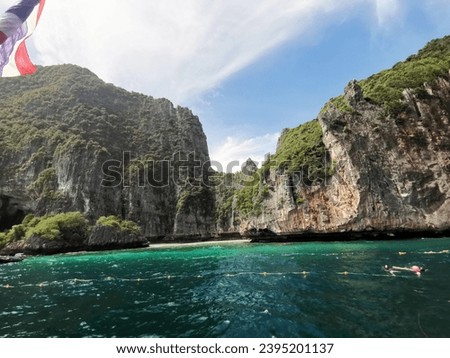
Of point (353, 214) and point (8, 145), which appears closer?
point (353, 214)

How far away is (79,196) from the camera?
103875 millimetres

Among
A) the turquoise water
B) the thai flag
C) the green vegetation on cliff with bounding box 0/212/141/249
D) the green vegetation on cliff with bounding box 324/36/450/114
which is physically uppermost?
the green vegetation on cliff with bounding box 324/36/450/114

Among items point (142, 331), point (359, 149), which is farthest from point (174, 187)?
point (142, 331)

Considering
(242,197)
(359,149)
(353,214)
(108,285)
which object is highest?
(359,149)

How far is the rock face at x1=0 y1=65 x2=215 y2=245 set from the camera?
103875 mm

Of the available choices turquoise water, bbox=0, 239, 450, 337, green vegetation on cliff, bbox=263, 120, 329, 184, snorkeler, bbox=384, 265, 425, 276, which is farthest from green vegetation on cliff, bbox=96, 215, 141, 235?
snorkeler, bbox=384, 265, 425, 276

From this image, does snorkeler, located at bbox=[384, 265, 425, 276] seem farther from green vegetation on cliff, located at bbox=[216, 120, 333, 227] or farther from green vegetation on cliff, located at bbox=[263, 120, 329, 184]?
green vegetation on cliff, located at bbox=[263, 120, 329, 184]

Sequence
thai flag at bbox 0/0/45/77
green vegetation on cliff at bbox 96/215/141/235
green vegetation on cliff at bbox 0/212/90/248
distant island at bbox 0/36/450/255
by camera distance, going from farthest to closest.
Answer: green vegetation on cliff at bbox 96/215/141/235 < green vegetation on cliff at bbox 0/212/90/248 < distant island at bbox 0/36/450/255 < thai flag at bbox 0/0/45/77

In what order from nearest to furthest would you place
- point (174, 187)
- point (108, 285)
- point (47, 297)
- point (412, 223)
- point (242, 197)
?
point (47, 297) < point (108, 285) < point (412, 223) < point (242, 197) < point (174, 187)

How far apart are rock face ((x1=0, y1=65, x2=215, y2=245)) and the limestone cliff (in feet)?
200

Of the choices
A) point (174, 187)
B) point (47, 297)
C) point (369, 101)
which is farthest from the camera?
point (174, 187)

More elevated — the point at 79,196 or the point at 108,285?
the point at 79,196

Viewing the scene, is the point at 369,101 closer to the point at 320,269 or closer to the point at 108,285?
the point at 320,269
